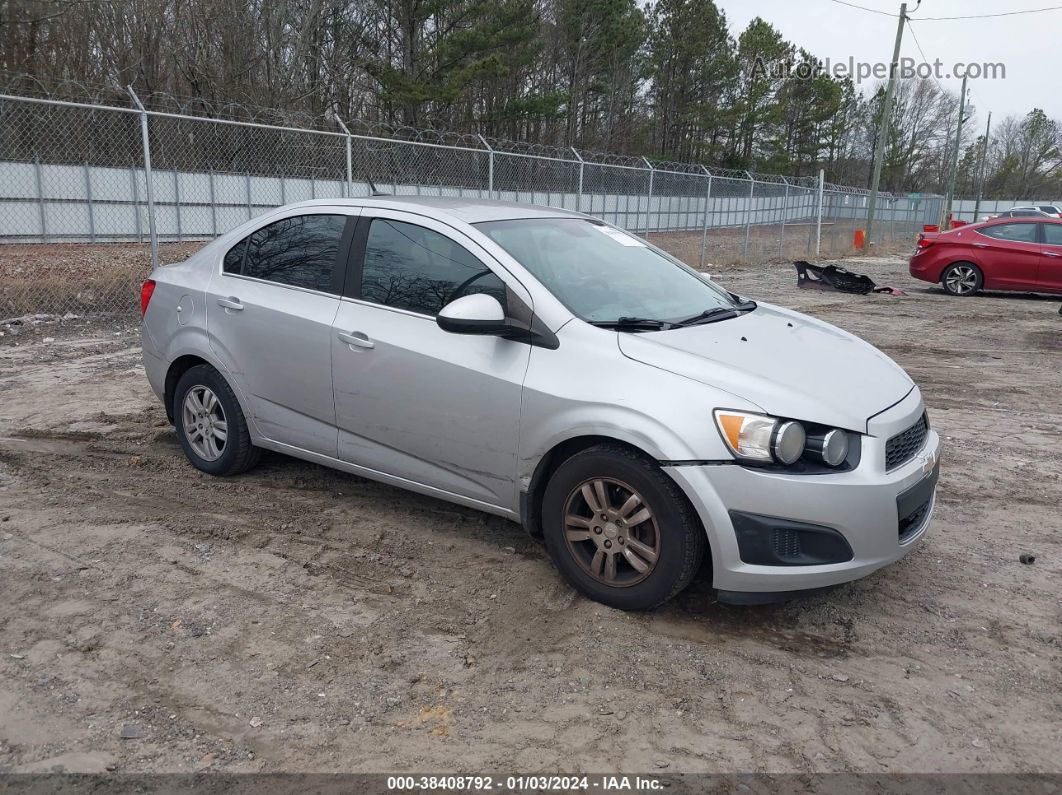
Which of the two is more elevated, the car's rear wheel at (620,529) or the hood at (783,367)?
the hood at (783,367)

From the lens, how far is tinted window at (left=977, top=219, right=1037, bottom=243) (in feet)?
50.7

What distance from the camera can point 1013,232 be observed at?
15.6 meters

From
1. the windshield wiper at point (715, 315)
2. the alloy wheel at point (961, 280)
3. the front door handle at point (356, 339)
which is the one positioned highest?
the windshield wiper at point (715, 315)

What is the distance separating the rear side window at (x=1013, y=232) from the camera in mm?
15461

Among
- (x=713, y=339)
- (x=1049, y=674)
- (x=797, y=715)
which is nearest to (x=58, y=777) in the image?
(x=797, y=715)

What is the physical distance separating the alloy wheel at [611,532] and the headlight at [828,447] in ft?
2.18

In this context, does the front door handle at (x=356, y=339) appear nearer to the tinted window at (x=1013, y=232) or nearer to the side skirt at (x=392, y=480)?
the side skirt at (x=392, y=480)

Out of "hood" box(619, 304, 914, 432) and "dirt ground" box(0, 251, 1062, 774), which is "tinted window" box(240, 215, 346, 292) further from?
"hood" box(619, 304, 914, 432)

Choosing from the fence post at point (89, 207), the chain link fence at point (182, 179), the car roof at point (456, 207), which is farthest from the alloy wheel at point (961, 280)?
Result: the fence post at point (89, 207)

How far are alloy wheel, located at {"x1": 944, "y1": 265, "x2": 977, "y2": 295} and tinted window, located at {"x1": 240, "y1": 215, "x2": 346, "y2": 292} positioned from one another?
1505cm

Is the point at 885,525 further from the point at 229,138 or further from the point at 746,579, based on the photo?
the point at 229,138

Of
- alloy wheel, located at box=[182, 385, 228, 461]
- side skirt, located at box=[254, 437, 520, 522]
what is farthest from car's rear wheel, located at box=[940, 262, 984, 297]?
alloy wheel, located at box=[182, 385, 228, 461]

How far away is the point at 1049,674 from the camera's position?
3229 millimetres

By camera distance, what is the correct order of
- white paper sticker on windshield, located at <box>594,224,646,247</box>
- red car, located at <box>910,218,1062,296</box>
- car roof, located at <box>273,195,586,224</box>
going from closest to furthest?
car roof, located at <box>273,195,586,224</box> → white paper sticker on windshield, located at <box>594,224,646,247</box> → red car, located at <box>910,218,1062,296</box>
